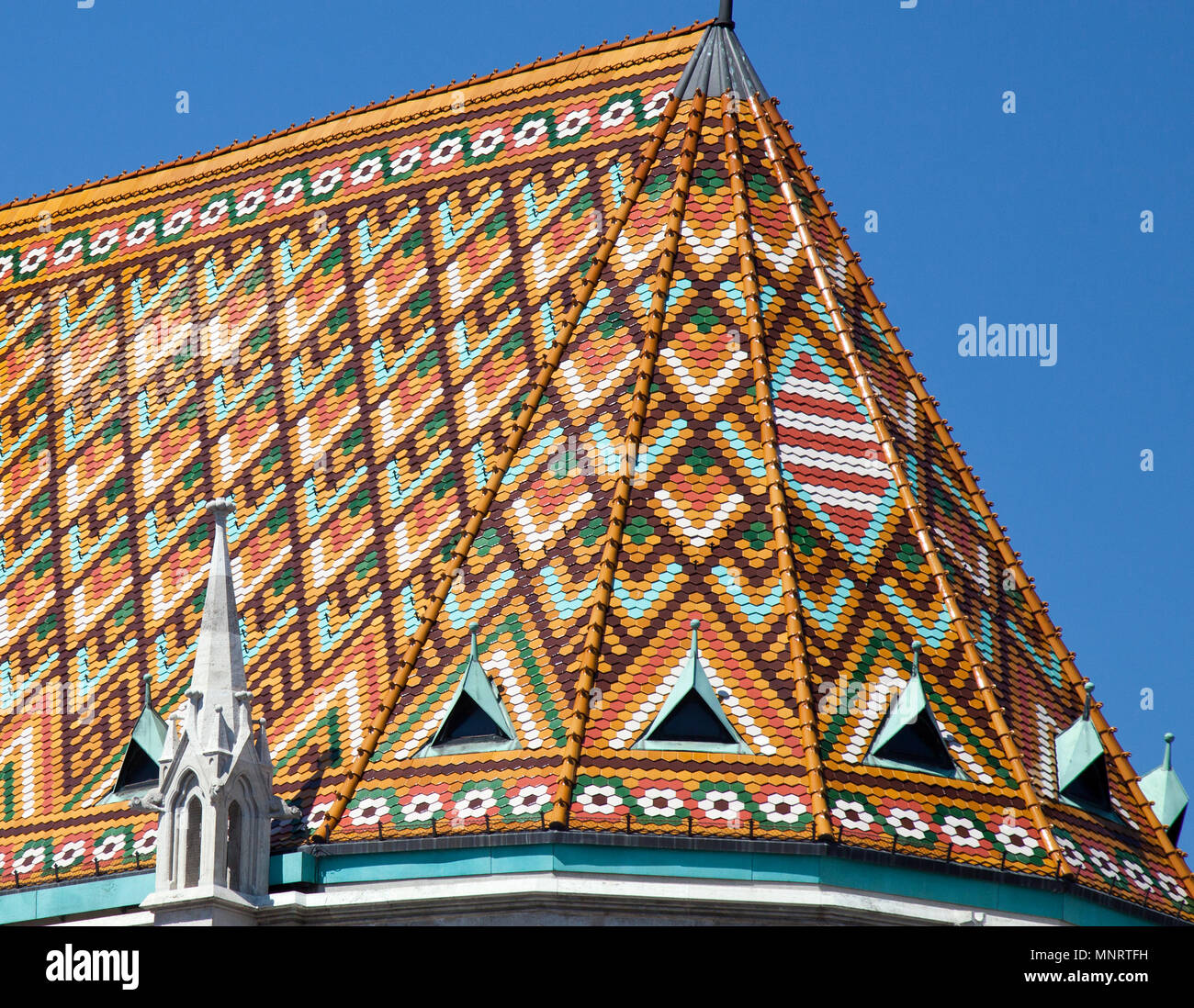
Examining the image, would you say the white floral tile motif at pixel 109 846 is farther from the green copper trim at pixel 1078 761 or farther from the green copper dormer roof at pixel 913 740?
the green copper trim at pixel 1078 761

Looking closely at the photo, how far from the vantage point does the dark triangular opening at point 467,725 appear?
20391 mm

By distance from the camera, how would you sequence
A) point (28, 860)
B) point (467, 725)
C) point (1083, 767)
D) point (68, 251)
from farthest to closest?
point (68, 251)
point (28, 860)
point (1083, 767)
point (467, 725)

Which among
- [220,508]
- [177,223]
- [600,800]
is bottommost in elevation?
[600,800]

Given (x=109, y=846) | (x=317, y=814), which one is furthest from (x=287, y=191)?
(x=317, y=814)

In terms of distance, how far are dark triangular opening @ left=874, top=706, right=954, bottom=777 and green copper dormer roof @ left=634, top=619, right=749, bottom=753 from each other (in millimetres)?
1108

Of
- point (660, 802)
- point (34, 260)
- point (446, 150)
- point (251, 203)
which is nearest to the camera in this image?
point (660, 802)

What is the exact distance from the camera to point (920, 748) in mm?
20438

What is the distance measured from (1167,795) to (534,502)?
5694 mm

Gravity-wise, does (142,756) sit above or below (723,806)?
above

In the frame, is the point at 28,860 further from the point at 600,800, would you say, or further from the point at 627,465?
the point at 627,465

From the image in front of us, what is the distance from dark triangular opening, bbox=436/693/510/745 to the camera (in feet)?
66.9

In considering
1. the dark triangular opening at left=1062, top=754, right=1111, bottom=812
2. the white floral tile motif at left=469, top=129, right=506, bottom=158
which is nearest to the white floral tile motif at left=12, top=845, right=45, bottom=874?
the white floral tile motif at left=469, top=129, right=506, bottom=158
